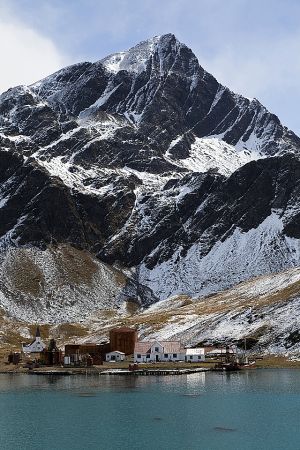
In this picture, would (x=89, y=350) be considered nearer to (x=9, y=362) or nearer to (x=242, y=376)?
(x=9, y=362)

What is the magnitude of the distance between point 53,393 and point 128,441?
132ft

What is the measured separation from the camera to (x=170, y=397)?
102750mm

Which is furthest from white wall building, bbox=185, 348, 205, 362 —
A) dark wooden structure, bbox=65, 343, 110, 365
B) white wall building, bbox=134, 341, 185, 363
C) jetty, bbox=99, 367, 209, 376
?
dark wooden structure, bbox=65, 343, 110, 365

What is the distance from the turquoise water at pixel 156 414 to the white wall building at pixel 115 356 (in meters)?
48.3

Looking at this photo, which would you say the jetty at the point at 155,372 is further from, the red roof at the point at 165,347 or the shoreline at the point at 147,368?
the red roof at the point at 165,347

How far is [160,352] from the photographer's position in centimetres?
16725

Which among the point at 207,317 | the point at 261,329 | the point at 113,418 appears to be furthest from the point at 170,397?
the point at 207,317

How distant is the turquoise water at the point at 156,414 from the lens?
238ft

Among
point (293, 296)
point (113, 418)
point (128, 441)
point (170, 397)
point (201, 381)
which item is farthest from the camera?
point (293, 296)

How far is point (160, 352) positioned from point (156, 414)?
79.4m

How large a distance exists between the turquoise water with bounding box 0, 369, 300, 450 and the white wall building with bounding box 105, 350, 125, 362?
48278 mm

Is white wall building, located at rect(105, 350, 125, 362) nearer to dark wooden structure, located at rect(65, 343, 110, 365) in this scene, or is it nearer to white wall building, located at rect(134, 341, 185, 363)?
dark wooden structure, located at rect(65, 343, 110, 365)

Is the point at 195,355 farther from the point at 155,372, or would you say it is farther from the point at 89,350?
the point at 89,350

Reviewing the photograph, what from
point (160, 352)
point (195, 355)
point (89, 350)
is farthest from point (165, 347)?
point (89, 350)
